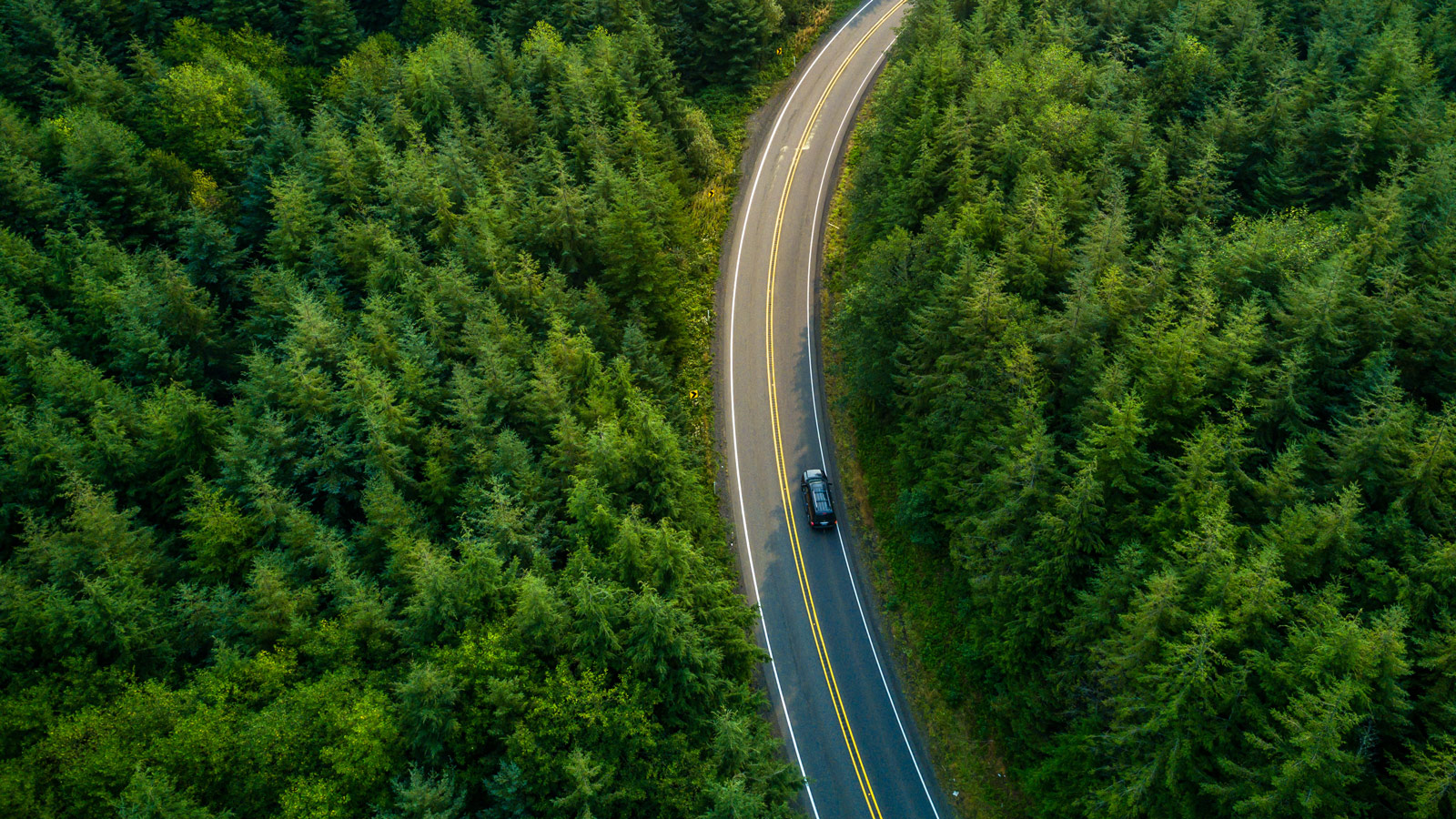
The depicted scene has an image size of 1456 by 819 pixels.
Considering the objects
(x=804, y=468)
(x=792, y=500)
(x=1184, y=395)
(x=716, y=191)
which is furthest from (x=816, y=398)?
(x=1184, y=395)

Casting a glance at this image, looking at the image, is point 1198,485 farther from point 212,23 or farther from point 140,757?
point 212,23

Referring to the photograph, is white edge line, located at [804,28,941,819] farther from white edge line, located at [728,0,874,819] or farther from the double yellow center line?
white edge line, located at [728,0,874,819]

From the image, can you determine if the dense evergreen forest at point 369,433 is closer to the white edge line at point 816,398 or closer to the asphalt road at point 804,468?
the asphalt road at point 804,468

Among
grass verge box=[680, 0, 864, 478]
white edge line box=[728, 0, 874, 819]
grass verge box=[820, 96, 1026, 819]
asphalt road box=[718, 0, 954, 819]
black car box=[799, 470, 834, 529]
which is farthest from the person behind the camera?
grass verge box=[680, 0, 864, 478]

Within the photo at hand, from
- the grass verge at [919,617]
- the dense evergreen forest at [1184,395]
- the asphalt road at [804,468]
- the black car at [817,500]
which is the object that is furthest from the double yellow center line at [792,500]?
the dense evergreen forest at [1184,395]

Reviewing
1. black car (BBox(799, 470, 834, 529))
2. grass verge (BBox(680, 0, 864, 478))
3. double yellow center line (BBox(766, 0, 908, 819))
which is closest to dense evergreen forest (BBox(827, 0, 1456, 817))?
black car (BBox(799, 470, 834, 529))

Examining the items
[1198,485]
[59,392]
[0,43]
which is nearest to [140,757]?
[59,392]
